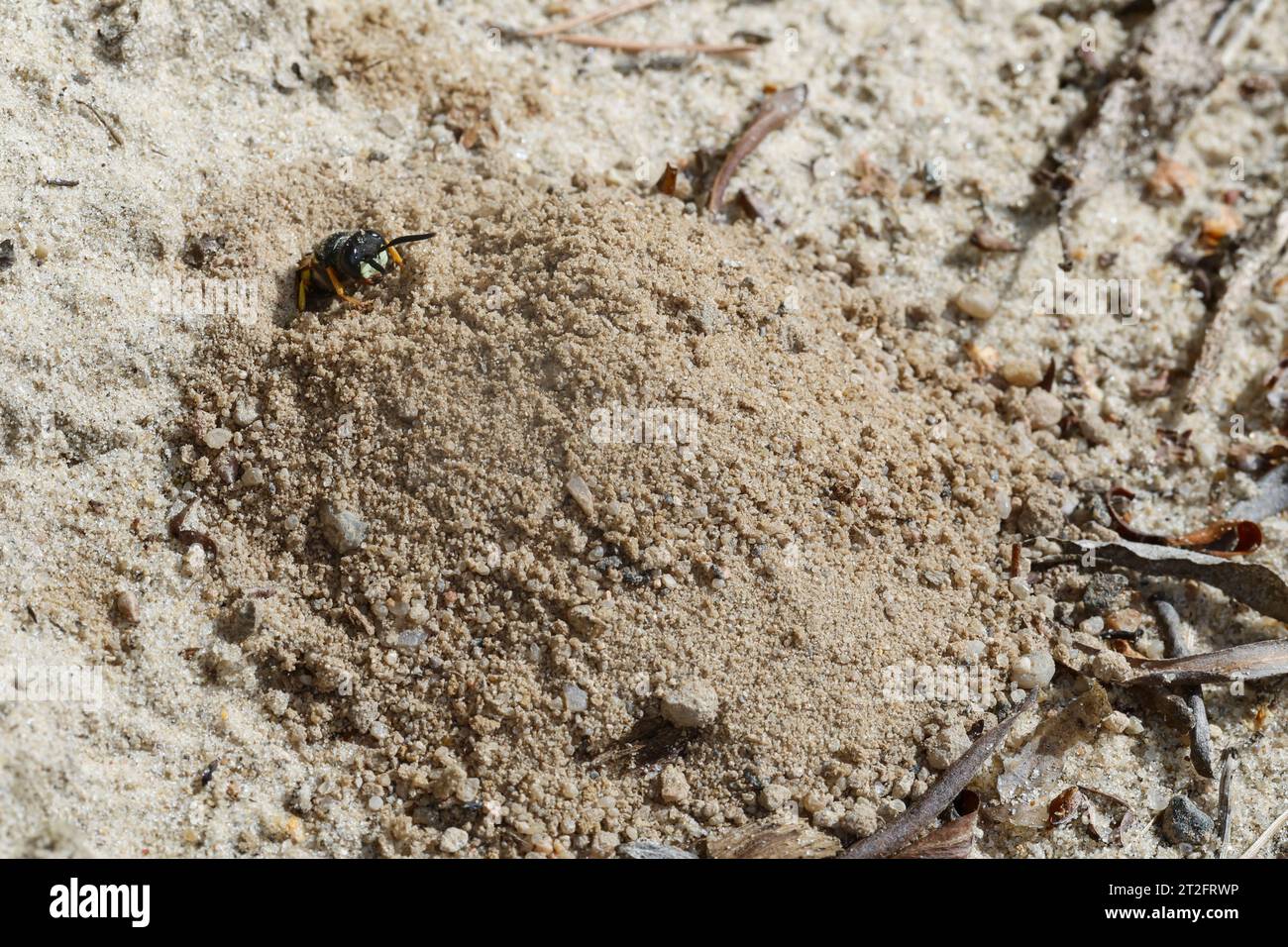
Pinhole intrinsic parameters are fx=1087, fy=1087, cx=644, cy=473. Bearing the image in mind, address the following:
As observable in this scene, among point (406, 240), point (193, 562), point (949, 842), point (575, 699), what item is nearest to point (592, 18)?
point (406, 240)

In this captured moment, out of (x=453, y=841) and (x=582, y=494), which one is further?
(x=582, y=494)

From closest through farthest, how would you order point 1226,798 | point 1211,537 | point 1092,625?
point 1226,798 → point 1092,625 → point 1211,537

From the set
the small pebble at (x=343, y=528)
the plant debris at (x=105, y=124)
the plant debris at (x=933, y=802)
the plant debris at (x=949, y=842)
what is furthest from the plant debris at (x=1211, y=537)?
the plant debris at (x=105, y=124)

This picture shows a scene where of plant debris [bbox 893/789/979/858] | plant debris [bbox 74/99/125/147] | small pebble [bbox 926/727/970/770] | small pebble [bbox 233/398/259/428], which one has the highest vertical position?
plant debris [bbox 74/99/125/147]

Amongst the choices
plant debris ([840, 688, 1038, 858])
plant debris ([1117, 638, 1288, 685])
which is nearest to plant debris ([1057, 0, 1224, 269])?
plant debris ([1117, 638, 1288, 685])

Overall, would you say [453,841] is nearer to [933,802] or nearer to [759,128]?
[933,802]

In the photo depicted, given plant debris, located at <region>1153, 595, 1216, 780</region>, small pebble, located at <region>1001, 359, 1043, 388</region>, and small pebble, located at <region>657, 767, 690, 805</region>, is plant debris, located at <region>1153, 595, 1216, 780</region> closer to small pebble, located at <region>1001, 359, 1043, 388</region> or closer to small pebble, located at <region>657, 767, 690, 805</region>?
small pebble, located at <region>1001, 359, 1043, 388</region>

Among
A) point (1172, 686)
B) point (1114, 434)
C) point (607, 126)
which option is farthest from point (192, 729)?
point (1114, 434)
